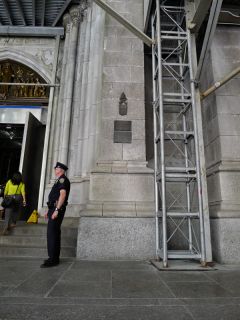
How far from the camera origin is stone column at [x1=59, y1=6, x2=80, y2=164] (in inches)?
360

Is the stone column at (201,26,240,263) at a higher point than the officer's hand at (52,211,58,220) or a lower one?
higher

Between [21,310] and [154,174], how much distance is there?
395 centimetres

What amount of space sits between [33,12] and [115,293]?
11688 millimetres

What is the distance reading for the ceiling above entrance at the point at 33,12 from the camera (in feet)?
34.9

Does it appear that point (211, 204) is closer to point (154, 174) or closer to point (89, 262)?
point (154, 174)

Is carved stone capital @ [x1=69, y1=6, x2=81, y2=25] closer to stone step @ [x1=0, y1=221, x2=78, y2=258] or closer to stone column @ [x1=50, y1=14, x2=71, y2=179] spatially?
stone column @ [x1=50, y1=14, x2=71, y2=179]

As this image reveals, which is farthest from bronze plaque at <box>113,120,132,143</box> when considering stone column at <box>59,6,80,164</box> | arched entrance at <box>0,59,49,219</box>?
arched entrance at <box>0,59,49,219</box>

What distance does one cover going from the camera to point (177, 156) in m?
7.02

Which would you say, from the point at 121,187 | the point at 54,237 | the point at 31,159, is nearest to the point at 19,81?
the point at 31,159

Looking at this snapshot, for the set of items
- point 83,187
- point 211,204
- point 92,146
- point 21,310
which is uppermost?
point 92,146

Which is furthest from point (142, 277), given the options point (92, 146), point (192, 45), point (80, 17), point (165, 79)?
point (80, 17)

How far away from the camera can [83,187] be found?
7453 mm

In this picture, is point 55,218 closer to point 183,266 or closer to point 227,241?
point 183,266

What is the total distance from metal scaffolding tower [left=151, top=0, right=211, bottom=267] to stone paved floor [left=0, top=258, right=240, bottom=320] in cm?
89
